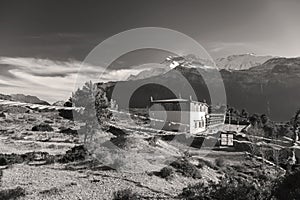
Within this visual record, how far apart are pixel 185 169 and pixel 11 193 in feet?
37.3

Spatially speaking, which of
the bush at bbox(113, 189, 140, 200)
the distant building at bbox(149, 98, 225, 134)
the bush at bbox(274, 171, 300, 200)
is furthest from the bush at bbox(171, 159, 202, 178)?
the distant building at bbox(149, 98, 225, 134)

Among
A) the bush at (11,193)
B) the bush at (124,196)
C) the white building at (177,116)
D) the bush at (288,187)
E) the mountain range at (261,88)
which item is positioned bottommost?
the bush at (124,196)

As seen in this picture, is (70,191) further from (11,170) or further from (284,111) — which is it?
(284,111)

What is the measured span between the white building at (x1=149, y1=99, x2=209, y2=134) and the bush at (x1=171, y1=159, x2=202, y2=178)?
64.0 feet

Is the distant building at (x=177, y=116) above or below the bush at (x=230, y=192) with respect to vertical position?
above

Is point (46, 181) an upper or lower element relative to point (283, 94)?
lower

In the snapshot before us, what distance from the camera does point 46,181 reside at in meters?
14.4

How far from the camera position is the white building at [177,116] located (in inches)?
1608

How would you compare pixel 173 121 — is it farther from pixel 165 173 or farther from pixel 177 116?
pixel 165 173

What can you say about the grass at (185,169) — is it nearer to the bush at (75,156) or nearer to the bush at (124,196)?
the bush at (75,156)

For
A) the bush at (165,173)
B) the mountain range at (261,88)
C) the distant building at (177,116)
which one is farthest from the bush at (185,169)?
the mountain range at (261,88)

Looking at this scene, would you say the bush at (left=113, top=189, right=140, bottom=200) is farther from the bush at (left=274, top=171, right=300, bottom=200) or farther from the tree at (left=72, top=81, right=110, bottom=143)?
the tree at (left=72, top=81, right=110, bottom=143)

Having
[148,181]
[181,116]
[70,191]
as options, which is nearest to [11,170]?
[70,191]

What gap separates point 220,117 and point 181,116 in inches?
1057
